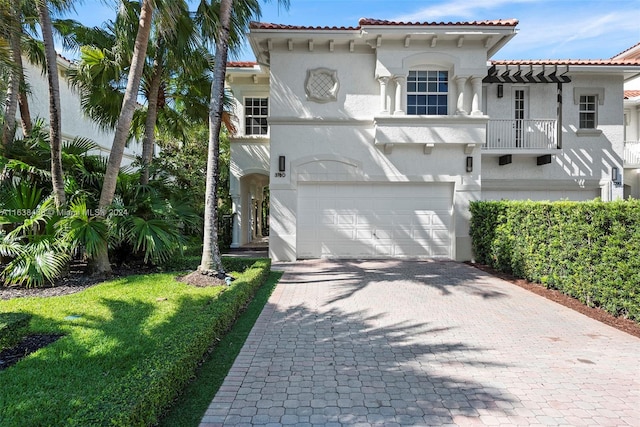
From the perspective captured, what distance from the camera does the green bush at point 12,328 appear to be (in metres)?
4.64

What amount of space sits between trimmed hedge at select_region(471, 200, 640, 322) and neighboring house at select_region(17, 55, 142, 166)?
503 inches

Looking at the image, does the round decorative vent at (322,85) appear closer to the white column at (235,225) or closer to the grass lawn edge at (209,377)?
the white column at (235,225)

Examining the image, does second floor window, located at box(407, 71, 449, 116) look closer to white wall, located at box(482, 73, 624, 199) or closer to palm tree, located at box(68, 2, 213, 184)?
white wall, located at box(482, 73, 624, 199)

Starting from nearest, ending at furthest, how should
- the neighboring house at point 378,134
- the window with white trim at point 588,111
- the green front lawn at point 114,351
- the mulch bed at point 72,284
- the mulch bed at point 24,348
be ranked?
the green front lawn at point 114,351 → the mulch bed at point 24,348 → the mulch bed at point 72,284 → the neighboring house at point 378,134 → the window with white trim at point 588,111

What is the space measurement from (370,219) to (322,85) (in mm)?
4591

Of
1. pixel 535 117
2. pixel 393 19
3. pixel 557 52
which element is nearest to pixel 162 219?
pixel 393 19

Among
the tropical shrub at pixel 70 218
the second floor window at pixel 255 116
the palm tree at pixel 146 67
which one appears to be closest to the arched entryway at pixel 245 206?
the second floor window at pixel 255 116

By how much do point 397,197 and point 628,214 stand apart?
22.5 ft

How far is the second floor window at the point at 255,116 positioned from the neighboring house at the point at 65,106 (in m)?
4.42

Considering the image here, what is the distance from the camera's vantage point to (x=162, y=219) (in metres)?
9.28

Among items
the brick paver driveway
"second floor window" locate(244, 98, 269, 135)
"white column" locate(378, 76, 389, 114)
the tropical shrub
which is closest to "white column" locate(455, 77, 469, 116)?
"white column" locate(378, 76, 389, 114)

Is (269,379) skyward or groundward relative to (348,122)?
groundward

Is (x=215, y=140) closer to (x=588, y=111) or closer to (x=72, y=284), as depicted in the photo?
(x=72, y=284)

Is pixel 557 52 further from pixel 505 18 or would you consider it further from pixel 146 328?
pixel 146 328
